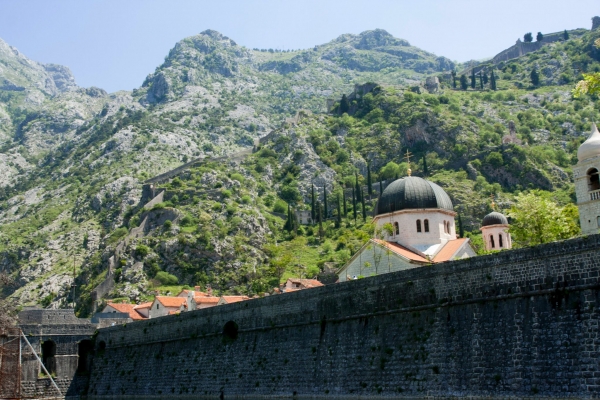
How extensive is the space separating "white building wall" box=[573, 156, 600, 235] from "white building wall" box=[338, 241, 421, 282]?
34.0 ft

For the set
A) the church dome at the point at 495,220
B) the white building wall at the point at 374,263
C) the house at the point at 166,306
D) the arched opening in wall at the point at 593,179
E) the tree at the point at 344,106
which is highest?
the tree at the point at 344,106

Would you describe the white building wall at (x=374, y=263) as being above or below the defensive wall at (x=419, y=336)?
above

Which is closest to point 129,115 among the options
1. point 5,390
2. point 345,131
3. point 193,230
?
point 345,131

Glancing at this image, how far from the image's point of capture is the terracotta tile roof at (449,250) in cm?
4656

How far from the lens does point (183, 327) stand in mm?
46000

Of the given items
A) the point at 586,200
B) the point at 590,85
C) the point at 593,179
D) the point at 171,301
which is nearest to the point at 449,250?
the point at 586,200

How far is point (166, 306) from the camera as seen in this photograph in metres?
70.6

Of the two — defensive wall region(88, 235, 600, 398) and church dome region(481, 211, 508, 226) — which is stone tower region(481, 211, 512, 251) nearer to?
church dome region(481, 211, 508, 226)

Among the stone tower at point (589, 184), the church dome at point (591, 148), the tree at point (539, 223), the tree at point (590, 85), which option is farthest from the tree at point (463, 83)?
the tree at point (590, 85)

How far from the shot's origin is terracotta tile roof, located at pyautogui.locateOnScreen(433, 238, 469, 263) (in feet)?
153

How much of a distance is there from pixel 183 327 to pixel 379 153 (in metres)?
95.2

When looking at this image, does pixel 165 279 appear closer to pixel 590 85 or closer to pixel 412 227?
pixel 412 227

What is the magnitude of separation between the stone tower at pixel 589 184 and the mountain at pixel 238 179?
33166 millimetres

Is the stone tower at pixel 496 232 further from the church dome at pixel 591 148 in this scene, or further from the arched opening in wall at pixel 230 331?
the arched opening in wall at pixel 230 331
